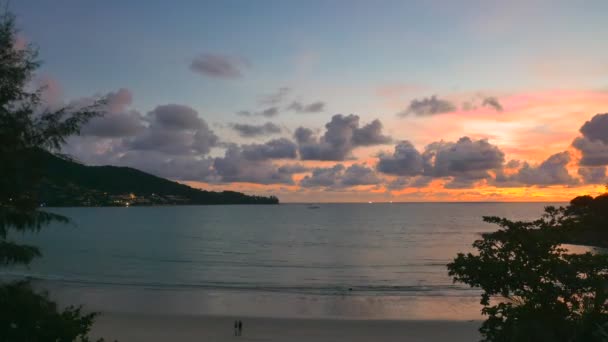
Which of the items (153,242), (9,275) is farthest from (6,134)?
(153,242)

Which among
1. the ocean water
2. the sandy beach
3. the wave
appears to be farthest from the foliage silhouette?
the wave

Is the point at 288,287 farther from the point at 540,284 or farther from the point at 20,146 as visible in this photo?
the point at 20,146

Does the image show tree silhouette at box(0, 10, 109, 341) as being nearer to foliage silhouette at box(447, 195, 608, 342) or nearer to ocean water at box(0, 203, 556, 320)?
foliage silhouette at box(447, 195, 608, 342)

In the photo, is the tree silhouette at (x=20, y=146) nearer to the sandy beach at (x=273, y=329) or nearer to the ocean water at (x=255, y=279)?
the sandy beach at (x=273, y=329)

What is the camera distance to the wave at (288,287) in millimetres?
42906

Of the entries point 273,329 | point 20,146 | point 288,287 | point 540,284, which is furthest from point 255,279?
point 20,146

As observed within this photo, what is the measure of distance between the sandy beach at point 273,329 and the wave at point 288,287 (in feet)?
36.3

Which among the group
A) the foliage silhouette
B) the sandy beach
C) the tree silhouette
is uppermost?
the tree silhouette

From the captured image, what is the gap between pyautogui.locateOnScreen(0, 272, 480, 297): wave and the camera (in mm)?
42906

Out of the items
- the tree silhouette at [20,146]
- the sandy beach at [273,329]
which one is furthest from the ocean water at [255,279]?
the tree silhouette at [20,146]

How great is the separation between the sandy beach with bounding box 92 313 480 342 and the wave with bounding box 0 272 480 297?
11077mm

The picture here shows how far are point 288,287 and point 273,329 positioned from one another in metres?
16.0

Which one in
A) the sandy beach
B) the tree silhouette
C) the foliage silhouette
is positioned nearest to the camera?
the tree silhouette

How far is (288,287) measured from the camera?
45375 mm
